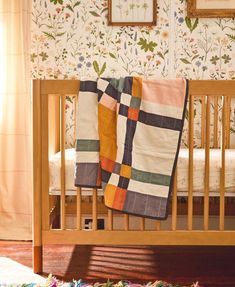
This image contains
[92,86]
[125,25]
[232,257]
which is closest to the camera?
[92,86]

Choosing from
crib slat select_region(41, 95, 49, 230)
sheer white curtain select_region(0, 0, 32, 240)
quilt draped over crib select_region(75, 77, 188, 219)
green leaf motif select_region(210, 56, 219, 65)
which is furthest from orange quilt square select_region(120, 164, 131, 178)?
green leaf motif select_region(210, 56, 219, 65)

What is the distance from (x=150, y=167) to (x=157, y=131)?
0.14 meters

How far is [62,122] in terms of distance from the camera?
1.79 m

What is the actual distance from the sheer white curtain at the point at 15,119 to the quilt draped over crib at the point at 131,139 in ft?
2.68

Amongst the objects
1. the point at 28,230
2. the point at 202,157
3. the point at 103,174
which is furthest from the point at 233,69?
the point at 28,230

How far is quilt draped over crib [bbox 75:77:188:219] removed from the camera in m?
1.76

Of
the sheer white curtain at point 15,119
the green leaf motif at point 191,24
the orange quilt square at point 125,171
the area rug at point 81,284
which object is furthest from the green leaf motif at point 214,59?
the area rug at point 81,284

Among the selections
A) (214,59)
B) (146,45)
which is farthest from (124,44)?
(214,59)

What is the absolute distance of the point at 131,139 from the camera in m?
1.77

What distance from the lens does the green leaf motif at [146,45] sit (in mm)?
2678

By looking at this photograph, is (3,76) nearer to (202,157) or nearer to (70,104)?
(70,104)

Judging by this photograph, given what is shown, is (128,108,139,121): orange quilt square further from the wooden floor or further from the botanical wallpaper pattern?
the botanical wallpaper pattern

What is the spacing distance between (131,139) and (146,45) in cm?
107

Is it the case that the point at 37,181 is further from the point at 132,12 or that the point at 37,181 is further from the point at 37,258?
the point at 132,12
